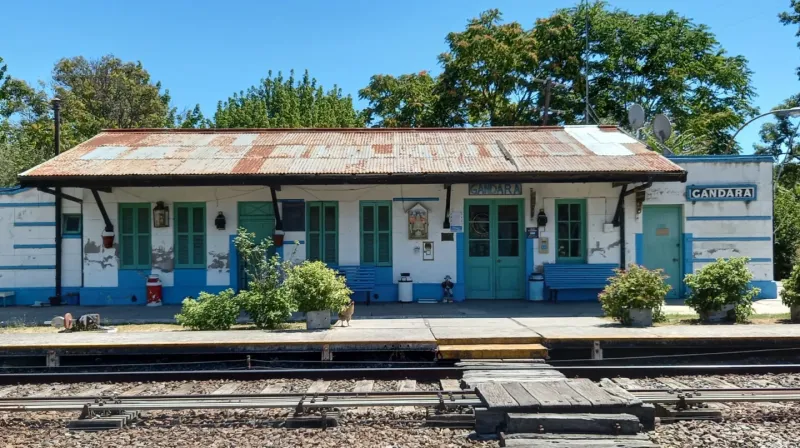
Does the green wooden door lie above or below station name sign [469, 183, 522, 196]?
below

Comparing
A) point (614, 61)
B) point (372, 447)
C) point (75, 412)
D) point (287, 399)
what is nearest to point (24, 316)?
point (75, 412)

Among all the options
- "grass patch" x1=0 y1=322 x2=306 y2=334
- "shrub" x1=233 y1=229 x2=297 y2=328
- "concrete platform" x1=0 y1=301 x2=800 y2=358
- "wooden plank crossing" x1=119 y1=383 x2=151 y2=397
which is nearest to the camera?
"wooden plank crossing" x1=119 y1=383 x2=151 y2=397

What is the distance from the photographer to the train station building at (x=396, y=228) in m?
13.3

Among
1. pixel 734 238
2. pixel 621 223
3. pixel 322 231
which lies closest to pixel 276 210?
pixel 322 231

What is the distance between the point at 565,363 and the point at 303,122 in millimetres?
26041

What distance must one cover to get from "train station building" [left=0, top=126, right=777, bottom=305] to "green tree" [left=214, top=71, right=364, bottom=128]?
19.0 m

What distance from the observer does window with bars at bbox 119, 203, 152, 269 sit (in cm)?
1341

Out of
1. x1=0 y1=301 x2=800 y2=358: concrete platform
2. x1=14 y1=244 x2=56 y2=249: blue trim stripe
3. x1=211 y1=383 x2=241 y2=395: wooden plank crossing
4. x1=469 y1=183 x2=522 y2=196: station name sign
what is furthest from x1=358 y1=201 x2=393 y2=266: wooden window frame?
x1=14 y1=244 x2=56 y2=249: blue trim stripe

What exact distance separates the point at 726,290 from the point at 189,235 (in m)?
10.6

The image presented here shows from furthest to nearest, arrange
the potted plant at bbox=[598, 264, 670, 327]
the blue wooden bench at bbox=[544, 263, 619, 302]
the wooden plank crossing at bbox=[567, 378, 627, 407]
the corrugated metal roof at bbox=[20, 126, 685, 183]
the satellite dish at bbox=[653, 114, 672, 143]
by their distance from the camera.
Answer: the satellite dish at bbox=[653, 114, 672, 143] → the blue wooden bench at bbox=[544, 263, 619, 302] → the corrugated metal roof at bbox=[20, 126, 685, 183] → the potted plant at bbox=[598, 264, 670, 327] → the wooden plank crossing at bbox=[567, 378, 627, 407]

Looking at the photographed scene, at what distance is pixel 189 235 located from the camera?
13.4 meters

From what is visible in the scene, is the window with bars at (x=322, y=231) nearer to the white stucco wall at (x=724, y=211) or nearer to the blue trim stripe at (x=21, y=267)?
the blue trim stripe at (x=21, y=267)

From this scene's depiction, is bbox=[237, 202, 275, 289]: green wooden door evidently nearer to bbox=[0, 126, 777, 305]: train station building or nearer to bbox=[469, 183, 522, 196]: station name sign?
bbox=[0, 126, 777, 305]: train station building

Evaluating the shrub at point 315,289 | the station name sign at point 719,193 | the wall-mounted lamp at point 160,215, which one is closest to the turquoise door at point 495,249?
the station name sign at point 719,193
